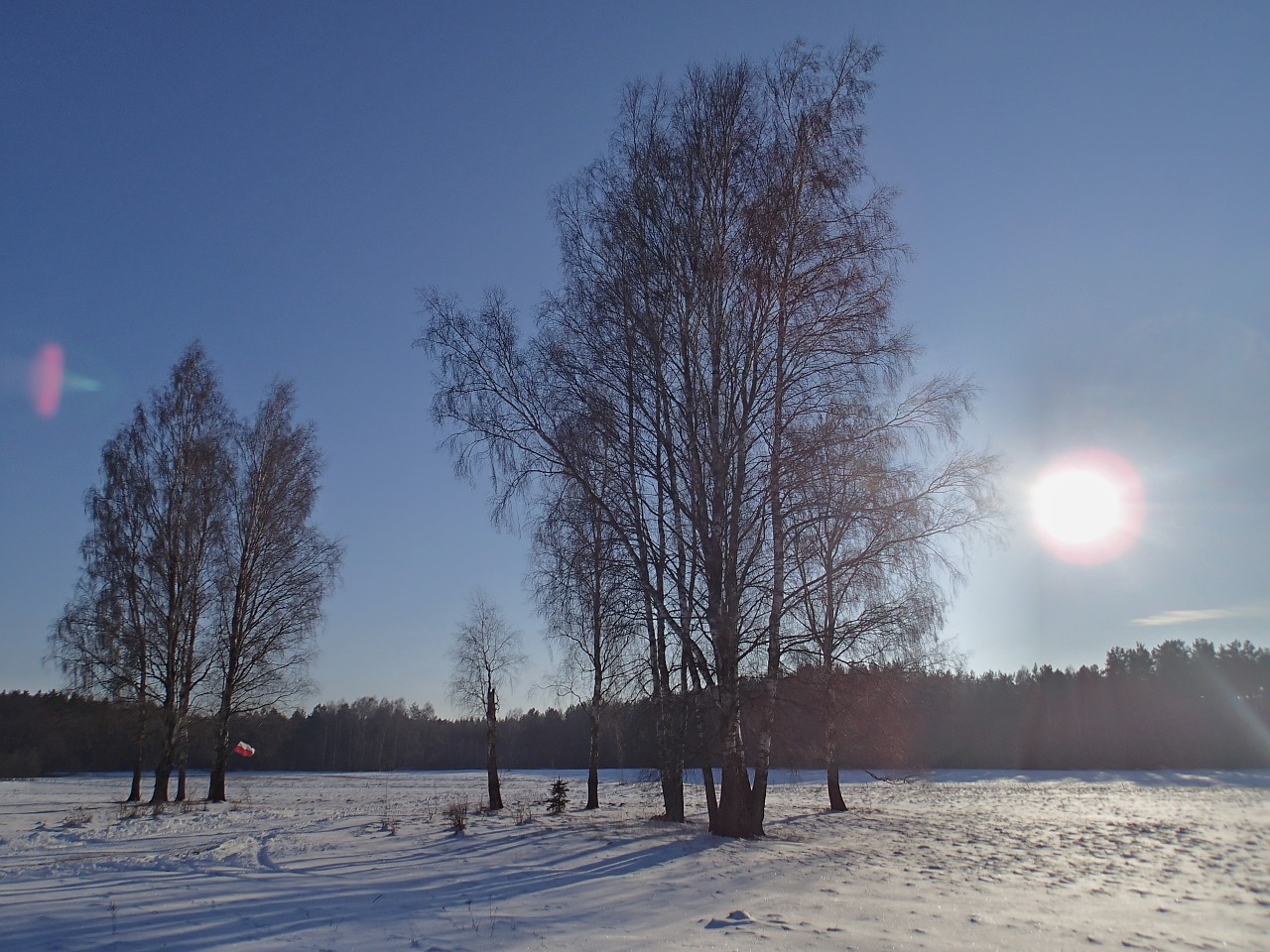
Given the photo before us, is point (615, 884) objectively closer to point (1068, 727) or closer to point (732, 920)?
point (732, 920)

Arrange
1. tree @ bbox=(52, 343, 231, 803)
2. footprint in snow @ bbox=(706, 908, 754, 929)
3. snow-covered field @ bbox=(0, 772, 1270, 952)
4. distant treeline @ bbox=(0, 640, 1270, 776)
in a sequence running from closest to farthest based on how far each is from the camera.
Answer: snow-covered field @ bbox=(0, 772, 1270, 952)
footprint in snow @ bbox=(706, 908, 754, 929)
tree @ bbox=(52, 343, 231, 803)
distant treeline @ bbox=(0, 640, 1270, 776)

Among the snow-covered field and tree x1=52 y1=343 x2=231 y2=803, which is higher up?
tree x1=52 y1=343 x2=231 y2=803

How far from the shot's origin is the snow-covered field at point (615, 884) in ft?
22.3

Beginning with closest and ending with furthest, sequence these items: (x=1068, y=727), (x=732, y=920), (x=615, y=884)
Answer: (x=732, y=920) < (x=615, y=884) < (x=1068, y=727)

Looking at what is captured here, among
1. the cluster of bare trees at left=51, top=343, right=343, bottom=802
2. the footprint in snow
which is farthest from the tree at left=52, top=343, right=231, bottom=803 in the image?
the footprint in snow

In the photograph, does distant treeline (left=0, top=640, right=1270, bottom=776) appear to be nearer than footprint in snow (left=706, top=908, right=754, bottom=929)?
No

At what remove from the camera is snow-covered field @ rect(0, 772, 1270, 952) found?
6.80 metres

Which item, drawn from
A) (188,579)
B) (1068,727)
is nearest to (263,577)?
(188,579)

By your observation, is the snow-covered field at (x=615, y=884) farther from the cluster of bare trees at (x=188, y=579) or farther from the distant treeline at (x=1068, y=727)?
the distant treeline at (x=1068, y=727)

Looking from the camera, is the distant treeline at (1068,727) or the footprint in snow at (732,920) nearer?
the footprint in snow at (732,920)

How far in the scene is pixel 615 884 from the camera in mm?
9156

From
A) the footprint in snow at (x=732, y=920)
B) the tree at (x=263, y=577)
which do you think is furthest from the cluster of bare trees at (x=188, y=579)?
the footprint in snow at (x=732, y=920)

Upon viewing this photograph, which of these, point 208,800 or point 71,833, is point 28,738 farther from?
point 71,833

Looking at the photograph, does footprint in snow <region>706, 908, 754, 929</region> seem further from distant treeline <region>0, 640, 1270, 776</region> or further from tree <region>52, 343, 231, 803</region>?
distant treeline <region>0, 640, 1270, 776</region>
